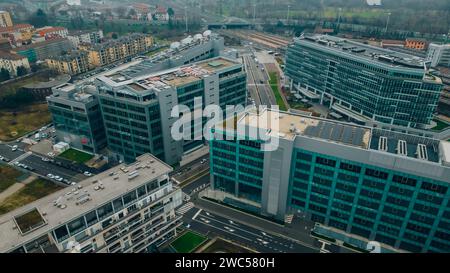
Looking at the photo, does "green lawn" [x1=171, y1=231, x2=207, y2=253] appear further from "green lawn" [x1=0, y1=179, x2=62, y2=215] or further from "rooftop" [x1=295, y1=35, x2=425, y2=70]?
"rooftop" [x1=295, y1=35, x2=425, y2=70]

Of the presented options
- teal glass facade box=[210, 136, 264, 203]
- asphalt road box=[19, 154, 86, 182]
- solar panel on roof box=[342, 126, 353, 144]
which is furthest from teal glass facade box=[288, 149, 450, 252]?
asphalt road box=[19, 154, 86, 182]

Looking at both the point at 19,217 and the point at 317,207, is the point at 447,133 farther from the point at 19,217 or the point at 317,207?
the point at 19,217

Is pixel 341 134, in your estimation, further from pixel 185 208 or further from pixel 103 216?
pixel 103 216

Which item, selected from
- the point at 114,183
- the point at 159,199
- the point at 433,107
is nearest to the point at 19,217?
the point at 114,183

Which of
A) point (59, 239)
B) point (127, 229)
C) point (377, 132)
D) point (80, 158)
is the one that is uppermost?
point (377, 132)

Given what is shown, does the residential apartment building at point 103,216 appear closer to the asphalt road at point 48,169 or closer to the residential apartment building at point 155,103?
the residential apartment building at point 155,103

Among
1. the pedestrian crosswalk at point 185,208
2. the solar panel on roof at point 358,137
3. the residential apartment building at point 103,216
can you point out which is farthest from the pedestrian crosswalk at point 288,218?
the residential apartment building at point 103,216
